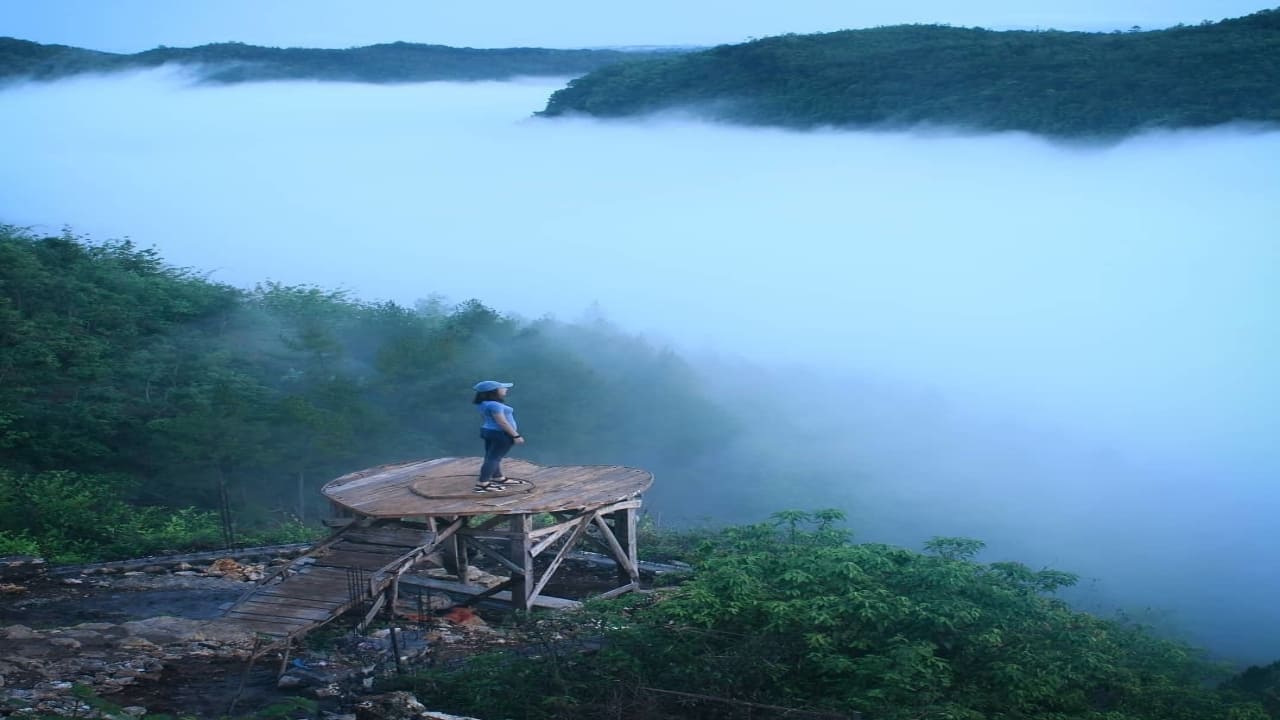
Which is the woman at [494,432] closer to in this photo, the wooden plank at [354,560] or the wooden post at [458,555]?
the wooden post at [458,555]

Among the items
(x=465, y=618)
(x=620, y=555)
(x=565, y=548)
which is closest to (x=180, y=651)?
(x=465, y=618)

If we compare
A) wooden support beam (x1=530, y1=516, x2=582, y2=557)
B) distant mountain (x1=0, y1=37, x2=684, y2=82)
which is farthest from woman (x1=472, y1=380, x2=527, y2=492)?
distant mountain (x1=0, y1=37, x2=684, y2=82)

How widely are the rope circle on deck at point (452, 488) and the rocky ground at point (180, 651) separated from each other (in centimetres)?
106

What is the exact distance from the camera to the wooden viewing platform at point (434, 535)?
8.34 m

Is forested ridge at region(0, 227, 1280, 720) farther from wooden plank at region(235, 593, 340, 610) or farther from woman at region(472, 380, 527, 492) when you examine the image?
woman at region(472, 380, 527, 492)

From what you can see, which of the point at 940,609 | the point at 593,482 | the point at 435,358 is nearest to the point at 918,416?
the point at 435,358

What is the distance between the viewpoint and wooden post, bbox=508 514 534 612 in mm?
9445

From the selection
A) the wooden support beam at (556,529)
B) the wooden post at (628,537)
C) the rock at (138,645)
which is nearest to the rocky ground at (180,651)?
the rock at (138,645)

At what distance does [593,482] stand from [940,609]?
414 centimetres

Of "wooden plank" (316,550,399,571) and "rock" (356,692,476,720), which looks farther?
"wooden plank" (316,550,399,571)

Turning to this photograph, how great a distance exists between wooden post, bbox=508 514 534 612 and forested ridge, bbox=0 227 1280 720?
1.09 metres

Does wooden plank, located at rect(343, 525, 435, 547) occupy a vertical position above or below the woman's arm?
below

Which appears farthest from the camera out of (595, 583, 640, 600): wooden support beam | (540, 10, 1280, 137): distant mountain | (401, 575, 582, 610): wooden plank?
(540, 10, 1280, 137): distant mountain

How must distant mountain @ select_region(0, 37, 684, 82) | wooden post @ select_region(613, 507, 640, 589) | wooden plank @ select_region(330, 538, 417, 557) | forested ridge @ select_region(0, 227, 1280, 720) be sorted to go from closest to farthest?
forested ridge @ select_region(0, 227, 1280, 720) < wooden plank @ select_region(330, 538, 417, 557) < wooden post @ select_region(613, 507, 640, 589) < distant mountain @ select_region(0, 37, 684, 82)
